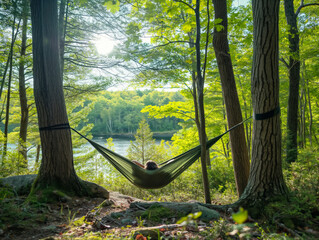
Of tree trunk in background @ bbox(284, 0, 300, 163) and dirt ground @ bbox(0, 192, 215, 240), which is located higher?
tree trunk in background @ bbox(284, 0, 300, 163)

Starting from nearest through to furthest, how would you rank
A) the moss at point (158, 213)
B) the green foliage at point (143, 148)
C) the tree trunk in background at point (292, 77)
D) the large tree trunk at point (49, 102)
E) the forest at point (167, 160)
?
1. the forest at point (167, 160)
2. the moss at point (158, 213)
3. the large tree trunk at point (49, 102)
4. the tree trunk in background at point (292, 77)
5. the green foliage at point (143, 148)

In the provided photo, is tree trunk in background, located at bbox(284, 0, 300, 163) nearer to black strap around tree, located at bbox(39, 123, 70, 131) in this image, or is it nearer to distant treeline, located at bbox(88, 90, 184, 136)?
black strap around tree, located at bbox(39, 123, 70, 131)

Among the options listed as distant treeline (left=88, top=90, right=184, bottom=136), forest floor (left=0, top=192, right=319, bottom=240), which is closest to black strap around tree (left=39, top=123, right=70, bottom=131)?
forest floor (left=0, top=192, right=319, bottom=240)

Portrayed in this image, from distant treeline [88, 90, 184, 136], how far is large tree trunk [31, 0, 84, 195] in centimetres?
2655

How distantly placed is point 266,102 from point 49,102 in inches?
79.2

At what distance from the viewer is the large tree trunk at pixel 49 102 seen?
2.08 meters

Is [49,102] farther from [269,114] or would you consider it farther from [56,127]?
[269,114]

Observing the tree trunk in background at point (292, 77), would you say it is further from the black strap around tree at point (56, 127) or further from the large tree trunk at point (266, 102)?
the black strap around tree at point (56, 127)

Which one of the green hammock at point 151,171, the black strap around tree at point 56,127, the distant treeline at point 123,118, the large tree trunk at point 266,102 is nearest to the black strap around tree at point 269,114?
the large tree trunk at point 266,102

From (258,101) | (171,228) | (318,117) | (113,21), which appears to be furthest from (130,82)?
(318,117)

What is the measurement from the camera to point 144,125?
27.6ft

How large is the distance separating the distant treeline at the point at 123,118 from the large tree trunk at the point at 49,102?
26.5 meters

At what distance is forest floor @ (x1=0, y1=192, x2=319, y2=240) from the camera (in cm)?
112

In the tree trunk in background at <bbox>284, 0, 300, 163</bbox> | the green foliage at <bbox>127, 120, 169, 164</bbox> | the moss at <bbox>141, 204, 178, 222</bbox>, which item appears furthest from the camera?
the green foliage at <bbox>127, 120, 169, 164</bbox>
